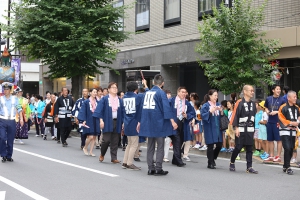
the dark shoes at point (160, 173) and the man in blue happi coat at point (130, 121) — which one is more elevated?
the man in blue happi coat at point (130, 121)

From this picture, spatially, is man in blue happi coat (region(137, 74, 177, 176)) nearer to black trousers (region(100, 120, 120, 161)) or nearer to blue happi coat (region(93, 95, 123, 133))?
blue happi coat (region(93, 95, 123, 133))

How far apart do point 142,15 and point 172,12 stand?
3.20 meters

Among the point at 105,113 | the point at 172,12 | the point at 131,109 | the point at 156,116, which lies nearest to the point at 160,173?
the point at 156,116

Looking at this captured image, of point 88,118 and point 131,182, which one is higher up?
point 88,118

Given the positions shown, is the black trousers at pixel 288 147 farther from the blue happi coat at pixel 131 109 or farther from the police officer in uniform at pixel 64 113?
the police officer in uniform at pixel 64 113

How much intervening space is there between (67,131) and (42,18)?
7883mm

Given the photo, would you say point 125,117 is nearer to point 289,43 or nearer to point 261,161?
point 261,161

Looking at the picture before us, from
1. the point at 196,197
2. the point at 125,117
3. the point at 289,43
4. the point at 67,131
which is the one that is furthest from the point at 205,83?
the point at 196,197

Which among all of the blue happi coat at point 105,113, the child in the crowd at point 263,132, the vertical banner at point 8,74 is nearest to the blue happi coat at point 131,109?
the blue happi coat at point 105,113

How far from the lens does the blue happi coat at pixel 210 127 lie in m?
11.8

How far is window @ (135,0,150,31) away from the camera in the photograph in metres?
28.4

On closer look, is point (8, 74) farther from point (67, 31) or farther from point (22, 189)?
point (22, 189)

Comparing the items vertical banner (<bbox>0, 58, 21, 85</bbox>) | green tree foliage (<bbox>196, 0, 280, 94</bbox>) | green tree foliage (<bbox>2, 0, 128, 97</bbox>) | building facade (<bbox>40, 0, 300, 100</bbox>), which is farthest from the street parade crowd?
vertical banner (<bbox>0, 58, 21, 85</bbox>)

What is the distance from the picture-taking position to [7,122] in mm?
12289
